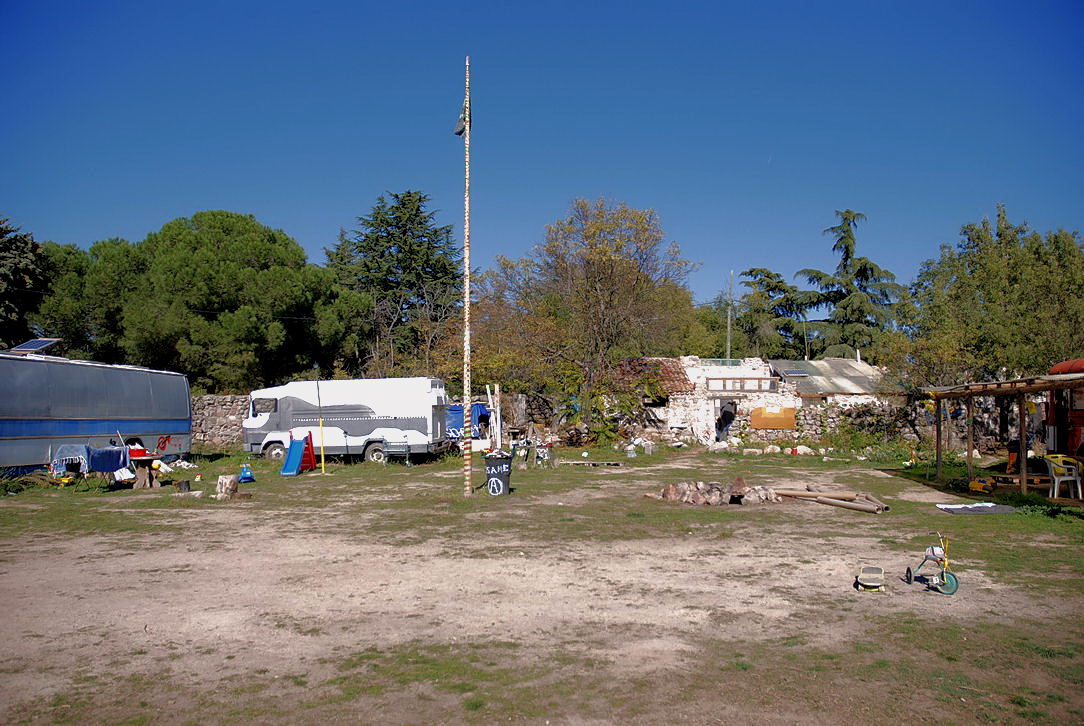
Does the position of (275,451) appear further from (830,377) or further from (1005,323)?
(1005,323)

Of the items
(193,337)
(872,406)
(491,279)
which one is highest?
(491,279)

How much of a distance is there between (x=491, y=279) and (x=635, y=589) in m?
25.1

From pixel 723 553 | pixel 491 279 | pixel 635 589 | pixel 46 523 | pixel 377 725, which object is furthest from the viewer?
pixel 491 279

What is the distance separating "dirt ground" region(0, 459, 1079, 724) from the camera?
4691 millimetres

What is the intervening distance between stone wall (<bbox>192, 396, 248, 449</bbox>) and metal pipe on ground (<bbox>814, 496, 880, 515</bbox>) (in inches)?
1010

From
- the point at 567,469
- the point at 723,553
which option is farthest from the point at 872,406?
the point at 723,553

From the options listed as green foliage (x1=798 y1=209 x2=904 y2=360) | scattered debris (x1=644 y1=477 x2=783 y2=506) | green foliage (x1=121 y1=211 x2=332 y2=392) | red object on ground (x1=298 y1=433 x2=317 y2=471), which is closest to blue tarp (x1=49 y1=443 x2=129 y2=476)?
red object on ground (x1=298 y1=433 x2=317 y2=471)

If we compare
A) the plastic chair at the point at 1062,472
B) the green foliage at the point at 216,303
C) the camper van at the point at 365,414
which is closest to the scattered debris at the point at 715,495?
the plastic chair at the point at 1062,472

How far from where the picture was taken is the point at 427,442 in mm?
21859

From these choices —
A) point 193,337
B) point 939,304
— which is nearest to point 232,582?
point 193,337

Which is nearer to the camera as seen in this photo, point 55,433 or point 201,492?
point 201,492

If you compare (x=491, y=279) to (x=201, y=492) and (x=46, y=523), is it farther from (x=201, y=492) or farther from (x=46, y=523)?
(x=46, y=523)

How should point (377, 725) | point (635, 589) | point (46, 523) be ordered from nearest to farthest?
point (377, 725) → point (635, 589) → point (46, 523)

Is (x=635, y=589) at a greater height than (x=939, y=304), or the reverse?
(x=939, y=304)
